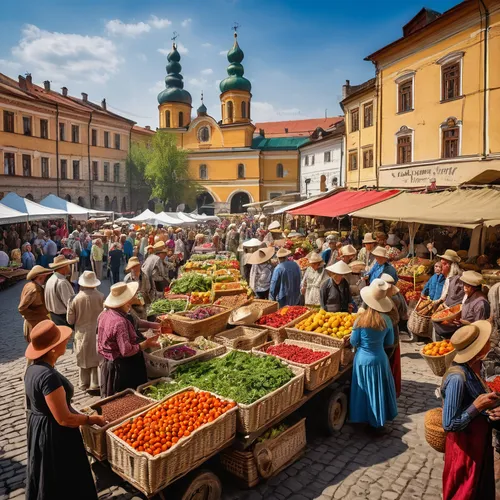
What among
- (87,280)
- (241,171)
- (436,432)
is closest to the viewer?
(436,432)

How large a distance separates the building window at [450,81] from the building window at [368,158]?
6848 millimetres

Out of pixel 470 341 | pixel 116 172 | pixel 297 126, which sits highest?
pixel 297 126

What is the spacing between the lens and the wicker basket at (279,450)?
441 cm

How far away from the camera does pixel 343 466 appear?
4.79m

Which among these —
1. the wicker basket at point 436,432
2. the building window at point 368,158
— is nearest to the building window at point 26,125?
the building window at point 368,158

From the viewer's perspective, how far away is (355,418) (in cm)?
536

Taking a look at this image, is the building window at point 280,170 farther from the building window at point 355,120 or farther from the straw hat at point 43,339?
the straw hat at point 43,339

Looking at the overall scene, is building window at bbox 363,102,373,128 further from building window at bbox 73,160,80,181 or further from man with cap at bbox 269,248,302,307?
building window at bbox 73,160,80,181

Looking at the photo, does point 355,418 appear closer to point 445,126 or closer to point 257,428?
point 257,428

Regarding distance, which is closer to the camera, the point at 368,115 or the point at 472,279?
the point at 472,279

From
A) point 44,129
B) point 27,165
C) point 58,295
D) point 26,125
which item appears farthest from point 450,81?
point 44,129

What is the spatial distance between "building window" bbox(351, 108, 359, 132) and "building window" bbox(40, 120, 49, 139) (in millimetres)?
24486

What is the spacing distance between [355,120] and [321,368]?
24.2m

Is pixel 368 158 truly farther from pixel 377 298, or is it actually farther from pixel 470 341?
pixel 470 341
